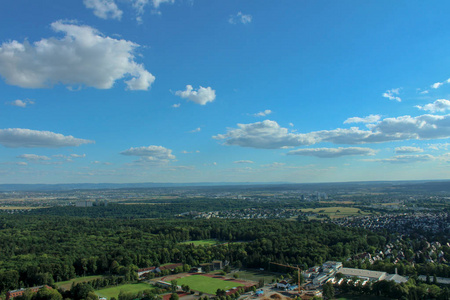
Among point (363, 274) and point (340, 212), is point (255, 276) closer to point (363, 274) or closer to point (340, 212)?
point (363, 274)

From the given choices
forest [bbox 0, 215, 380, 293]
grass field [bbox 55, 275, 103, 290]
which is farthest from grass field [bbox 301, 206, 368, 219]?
grass field [bbox 55, 275, 103, 290]

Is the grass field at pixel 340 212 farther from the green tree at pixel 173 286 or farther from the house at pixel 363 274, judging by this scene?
the green tree at pixel 173 286

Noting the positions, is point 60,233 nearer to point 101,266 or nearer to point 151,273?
point 101,266

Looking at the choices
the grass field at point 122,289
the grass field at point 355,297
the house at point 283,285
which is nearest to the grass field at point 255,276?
the house at point 283,285

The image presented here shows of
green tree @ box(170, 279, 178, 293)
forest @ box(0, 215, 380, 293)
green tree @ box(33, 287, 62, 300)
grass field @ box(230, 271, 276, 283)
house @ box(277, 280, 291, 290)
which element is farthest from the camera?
forest @ box(0, 215, 380, 293)

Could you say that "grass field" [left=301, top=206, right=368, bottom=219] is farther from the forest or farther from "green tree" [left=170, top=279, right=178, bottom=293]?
"green tree" [left=170, top=279, right=178, bottom=293]

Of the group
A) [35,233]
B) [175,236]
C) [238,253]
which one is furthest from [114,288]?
[35,233]
